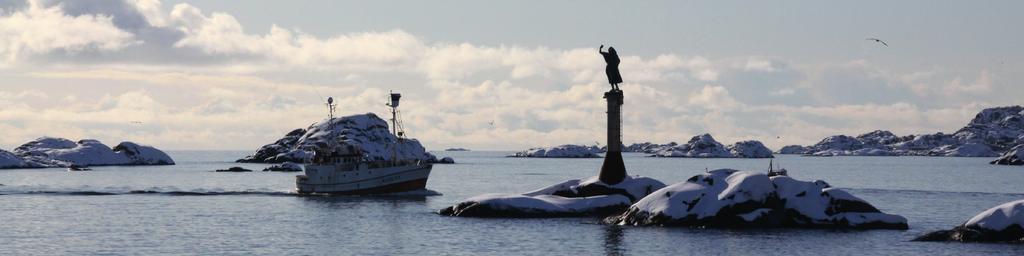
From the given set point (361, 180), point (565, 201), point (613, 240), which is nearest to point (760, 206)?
point (613, 240)

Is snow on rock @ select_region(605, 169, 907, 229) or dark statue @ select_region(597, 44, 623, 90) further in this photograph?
dark statue @ select_region(597, 44, 623, 90)

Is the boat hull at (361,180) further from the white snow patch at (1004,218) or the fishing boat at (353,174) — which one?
the white snow patch at (1004,218)

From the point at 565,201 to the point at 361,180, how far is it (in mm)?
32337

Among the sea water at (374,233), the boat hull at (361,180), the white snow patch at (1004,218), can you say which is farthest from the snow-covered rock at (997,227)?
the boat hull at (361,180)

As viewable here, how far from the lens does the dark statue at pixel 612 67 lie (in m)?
76.5

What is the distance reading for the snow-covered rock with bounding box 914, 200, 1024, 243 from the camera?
5153cm

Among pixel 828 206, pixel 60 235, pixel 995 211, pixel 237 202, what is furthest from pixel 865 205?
pixel 237 202

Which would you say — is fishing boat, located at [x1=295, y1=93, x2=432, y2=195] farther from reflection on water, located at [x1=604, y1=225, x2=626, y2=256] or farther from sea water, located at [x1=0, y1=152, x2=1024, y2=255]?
reflection on water, located at [x1=604, y1=225, x2=626, y2=256]

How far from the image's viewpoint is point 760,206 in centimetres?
6172

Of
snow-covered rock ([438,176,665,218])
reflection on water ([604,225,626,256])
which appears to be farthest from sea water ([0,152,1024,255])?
snow-covered rock ([438,176,665,218])

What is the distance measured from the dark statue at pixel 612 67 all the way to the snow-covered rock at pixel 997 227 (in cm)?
2729

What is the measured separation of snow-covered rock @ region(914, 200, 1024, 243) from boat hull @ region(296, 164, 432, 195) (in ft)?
185

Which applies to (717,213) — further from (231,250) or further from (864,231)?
(231,250)

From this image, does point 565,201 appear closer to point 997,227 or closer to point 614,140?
point 614,140
